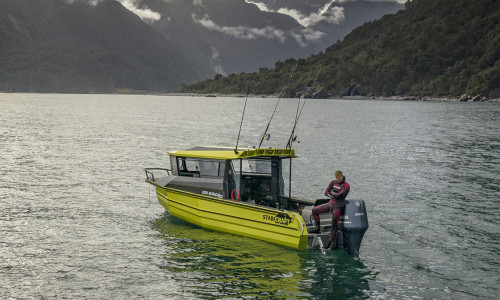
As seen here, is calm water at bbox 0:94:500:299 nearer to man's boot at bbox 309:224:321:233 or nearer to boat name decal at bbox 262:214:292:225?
man's boot at bbox 309:224:321:233

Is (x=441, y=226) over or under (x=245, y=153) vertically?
under

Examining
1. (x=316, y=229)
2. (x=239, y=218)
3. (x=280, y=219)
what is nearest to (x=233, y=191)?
(x=239, y=218)

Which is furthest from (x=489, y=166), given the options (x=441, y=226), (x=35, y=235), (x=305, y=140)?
(x=35, y=235)

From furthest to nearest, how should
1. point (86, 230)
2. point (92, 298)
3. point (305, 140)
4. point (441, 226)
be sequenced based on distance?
point (305, 140) → point (441, 226) → point (86, 230) → point (92, 298)

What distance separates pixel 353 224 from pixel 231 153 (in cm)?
577

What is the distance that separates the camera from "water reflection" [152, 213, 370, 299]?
1416cm

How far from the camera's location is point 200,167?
65.0 ft

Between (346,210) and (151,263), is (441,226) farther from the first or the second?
(151,263)

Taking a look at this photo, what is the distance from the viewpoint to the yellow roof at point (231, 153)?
18344 mm

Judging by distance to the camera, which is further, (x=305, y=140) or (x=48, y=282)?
(x=305, y=140)

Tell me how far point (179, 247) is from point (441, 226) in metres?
11.4

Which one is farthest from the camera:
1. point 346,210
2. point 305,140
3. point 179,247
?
point 305,140

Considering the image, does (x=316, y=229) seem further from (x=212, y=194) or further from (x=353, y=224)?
(x=212, y=194)

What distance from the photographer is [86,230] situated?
1981 cm
